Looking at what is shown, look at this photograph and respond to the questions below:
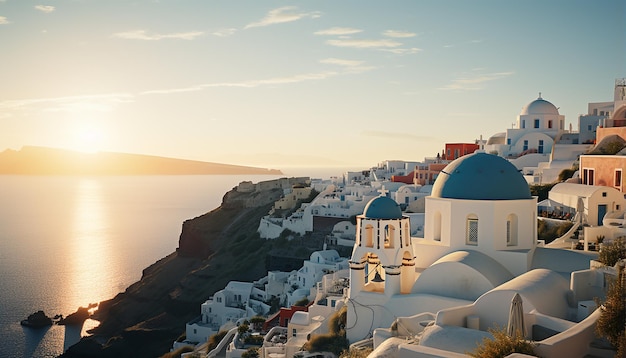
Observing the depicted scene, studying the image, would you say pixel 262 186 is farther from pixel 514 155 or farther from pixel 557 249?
pixel 557 249

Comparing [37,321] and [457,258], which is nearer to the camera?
[457,258]

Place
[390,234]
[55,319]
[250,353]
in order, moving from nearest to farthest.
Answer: [390,234] < [250,353] < [55,319]

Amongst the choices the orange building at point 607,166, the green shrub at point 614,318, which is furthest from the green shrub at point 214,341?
the green shrub at point 614,318

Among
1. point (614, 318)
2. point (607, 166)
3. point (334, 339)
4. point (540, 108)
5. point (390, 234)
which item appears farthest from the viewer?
point (540, 108)

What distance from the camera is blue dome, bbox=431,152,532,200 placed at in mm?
16969

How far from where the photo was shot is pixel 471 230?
17219mm

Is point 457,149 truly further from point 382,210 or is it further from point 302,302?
point 382,210

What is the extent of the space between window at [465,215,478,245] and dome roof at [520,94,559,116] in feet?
79.8

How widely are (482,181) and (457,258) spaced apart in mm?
2282

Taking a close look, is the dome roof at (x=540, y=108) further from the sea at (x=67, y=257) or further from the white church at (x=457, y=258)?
the sea at (x=67, y=257)

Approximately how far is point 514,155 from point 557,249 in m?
22.7

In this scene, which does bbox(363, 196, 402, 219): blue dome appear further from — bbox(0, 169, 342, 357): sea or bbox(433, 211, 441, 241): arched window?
bbox(0, 169, 342, 357): sea

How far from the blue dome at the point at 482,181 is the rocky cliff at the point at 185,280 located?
25.4 meters

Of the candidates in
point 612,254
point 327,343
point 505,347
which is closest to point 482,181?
point 612,254
